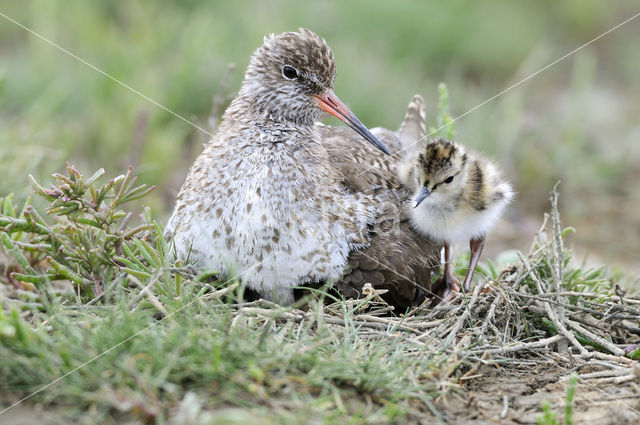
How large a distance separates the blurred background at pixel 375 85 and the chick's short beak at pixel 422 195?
240 cm

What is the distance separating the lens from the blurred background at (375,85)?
710 cm

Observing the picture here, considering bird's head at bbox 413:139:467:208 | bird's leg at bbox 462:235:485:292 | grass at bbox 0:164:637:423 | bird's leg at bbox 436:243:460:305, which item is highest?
bird's head at bbox 413:139:467:208

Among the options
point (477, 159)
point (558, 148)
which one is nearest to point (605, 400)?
point (477, 159)

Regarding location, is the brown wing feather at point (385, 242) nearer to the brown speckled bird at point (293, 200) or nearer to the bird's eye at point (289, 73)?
the brown speckled bird at point (293, 200)

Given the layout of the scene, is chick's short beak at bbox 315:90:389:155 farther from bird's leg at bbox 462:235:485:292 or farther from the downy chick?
bird's leg at bbox 462:235:485:292

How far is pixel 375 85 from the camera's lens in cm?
868

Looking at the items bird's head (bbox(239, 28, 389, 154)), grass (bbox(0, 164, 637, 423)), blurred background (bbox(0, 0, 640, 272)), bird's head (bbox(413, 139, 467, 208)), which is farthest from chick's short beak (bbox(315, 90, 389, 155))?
blurred background (bbox(0, 0, 640, 272))

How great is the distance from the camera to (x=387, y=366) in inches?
130

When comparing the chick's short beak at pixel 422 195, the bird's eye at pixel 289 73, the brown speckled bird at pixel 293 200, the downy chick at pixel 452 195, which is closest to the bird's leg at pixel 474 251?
the downy chick at pixel 452 195

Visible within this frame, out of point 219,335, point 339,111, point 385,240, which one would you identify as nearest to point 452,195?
point 385,240

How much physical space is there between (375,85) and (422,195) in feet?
15.2

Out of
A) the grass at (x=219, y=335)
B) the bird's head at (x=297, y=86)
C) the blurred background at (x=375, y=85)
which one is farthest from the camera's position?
the blurred background at (x=375, y=85)

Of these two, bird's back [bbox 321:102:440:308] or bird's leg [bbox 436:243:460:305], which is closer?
bird's back [bbox 321:102:440:308]

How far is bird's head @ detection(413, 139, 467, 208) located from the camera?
167 inches
